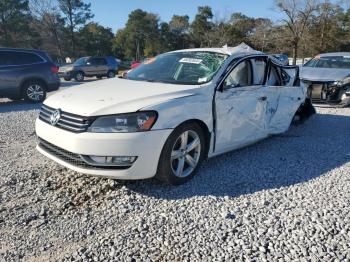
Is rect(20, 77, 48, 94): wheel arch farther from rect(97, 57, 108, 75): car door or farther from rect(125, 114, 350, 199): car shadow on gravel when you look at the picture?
rect(97, 57, 108, 75): car door

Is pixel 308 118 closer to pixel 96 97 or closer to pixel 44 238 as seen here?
pixel 96 97

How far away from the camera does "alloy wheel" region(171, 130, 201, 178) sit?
12.3ft

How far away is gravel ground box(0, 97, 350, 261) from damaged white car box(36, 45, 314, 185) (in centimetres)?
31

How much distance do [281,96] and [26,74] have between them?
7.88m

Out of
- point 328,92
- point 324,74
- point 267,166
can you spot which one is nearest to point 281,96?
point 267,166

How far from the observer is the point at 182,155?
12.5 feet

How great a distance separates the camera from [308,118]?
713 centimetres

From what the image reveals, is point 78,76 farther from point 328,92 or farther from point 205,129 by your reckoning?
point 205,129

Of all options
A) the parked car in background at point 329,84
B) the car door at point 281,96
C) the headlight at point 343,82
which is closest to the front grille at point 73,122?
the car door at point 281,96

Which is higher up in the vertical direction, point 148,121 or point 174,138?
point 148,121

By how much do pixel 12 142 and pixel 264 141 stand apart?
4.16 metres

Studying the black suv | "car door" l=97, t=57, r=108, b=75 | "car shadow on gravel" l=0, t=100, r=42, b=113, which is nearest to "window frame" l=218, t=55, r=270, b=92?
"car shadow on gravel" l=0, t=100, r=42, b=113

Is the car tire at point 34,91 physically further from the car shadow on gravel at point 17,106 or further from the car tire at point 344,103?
the car tire at point 344,103

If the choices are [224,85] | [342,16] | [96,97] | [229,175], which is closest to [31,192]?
[96,97]
